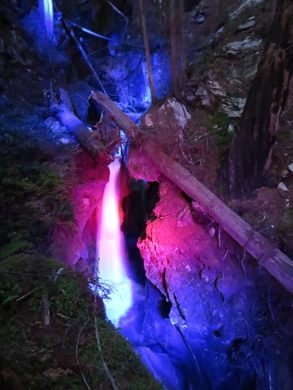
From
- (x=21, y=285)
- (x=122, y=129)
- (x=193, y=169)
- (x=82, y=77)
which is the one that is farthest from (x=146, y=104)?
(x=21, y=285)

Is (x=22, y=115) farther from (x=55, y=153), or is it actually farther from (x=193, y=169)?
(x=193, y=169)

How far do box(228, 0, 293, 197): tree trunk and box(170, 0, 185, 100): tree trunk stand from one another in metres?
3.43

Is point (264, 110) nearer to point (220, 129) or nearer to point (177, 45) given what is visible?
point (220, 129)

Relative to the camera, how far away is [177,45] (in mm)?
8648

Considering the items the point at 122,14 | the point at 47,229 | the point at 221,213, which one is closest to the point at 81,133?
the point at 47,229

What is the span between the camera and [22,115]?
406 inches

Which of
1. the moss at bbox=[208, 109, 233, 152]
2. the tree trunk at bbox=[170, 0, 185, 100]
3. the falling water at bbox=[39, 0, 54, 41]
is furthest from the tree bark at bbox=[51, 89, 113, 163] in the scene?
the falling water at bbox=[39, 0, 54, 41]

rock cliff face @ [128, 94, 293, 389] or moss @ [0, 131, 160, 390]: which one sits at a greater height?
moss @ [0, 131, 160, 390]

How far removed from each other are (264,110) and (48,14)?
9596mm

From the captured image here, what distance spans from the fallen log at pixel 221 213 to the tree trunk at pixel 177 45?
Answer: 6.75ft

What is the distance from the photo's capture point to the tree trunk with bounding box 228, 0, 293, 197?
5090 mm

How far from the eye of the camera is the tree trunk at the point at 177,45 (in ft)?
27.0

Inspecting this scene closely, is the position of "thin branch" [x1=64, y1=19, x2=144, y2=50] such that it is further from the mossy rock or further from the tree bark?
the mossy rock

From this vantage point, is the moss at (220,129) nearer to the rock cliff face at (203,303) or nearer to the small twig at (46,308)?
the rock cliff face at (203,303)
